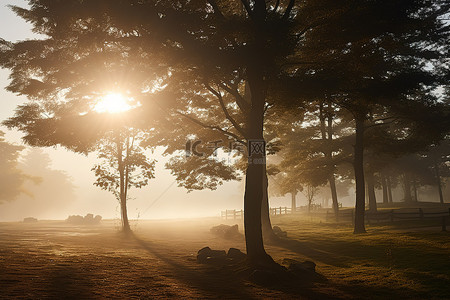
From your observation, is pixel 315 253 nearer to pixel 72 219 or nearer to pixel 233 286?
pixel 233 286

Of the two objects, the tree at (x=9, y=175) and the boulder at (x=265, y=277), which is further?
the tree at (x=9, y=175)

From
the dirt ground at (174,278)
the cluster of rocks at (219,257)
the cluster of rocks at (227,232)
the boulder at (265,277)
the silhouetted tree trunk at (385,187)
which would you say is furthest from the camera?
the silhouetted tree trunk at (385,187)

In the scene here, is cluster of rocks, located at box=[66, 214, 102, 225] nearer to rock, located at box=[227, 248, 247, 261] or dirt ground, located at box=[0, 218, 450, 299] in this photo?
dirt ground, located at box=[0, 218, 450, 299]

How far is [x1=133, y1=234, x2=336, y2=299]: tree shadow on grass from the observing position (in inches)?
333

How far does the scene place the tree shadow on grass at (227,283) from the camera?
847 centimetres

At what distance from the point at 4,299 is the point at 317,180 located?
2539 cm

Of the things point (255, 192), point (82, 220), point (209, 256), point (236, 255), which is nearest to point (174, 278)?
point (209, 256)

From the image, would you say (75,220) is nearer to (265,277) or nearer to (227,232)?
(227,232)

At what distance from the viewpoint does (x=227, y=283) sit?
987cm

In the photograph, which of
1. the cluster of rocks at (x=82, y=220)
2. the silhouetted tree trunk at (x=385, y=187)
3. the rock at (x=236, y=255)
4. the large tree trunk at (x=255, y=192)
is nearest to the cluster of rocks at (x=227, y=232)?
the rock at (x=236, y=255)

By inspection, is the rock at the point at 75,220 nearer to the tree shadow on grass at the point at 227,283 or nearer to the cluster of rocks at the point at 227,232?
the cluster of rocks at the point at 227,232

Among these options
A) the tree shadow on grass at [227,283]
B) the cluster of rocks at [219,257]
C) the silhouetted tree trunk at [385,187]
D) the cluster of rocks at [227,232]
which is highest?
the silhouetted tree trunk at [385,187]

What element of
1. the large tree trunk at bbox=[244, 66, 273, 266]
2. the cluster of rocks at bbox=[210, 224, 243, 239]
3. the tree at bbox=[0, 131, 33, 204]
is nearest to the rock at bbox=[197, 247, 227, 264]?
the large tree trunk at bbox=[244, 66, 273, 266]

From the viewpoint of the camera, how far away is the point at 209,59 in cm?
1075
